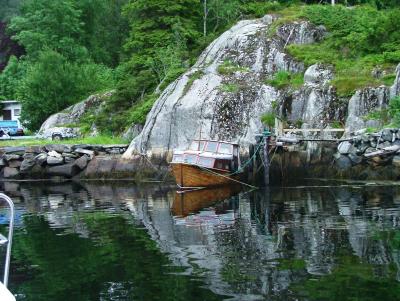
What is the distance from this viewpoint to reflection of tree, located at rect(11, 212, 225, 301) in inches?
543

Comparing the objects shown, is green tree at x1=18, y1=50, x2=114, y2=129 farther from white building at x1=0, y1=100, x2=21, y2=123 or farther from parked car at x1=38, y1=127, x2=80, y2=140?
white building at x1=0, y1=100, x2=21, y2=123

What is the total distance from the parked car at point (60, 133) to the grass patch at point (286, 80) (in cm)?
1864

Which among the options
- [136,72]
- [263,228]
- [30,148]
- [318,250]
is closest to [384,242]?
[318,250]

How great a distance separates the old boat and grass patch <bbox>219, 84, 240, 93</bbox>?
19.2 feet

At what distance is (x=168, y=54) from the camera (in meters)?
50.0

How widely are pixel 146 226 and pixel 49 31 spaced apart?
56.4 m

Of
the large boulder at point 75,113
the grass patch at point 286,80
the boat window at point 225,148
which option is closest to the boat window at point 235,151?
the boat window at point 225,148

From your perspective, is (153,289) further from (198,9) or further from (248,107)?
(198,9)

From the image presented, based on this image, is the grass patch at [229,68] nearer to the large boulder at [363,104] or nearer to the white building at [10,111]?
the large boulder at [363,104]

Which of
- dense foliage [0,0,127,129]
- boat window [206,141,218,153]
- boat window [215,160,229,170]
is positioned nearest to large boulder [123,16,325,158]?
boat window [206,141,218,153]

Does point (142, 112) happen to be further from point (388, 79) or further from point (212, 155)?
point (388, 79)

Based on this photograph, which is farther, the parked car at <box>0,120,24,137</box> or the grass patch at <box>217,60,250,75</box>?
the parked car at <box>0,120,24,137</box>

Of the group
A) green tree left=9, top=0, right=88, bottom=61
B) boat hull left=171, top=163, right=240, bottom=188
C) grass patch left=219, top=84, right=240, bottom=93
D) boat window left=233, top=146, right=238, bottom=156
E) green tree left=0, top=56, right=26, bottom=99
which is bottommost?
boat hull left=171, top=163, right=240, bottom=188

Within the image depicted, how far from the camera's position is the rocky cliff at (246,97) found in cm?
3862
